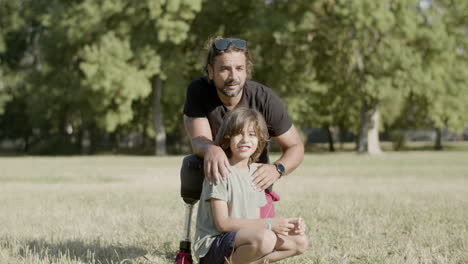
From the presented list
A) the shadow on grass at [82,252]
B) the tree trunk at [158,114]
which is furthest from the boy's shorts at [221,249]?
the tree trunk at [158,114]

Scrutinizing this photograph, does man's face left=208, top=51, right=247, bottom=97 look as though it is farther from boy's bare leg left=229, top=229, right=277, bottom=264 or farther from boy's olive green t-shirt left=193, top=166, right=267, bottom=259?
boy's bare leg left=229, top=229, right=277, bottom=264

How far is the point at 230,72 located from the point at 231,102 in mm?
281

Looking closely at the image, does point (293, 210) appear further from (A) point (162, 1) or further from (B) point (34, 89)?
(B) point (34, 89)

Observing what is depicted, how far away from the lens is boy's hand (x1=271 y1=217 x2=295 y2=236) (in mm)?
3780

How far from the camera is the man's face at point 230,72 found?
4332 millimetres

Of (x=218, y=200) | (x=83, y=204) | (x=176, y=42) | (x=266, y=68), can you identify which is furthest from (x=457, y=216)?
(x=266, y=68)

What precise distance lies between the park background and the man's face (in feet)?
5.34

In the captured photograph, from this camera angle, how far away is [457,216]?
7.53m

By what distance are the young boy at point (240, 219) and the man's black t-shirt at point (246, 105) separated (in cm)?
45

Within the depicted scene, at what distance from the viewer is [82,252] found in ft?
17.4

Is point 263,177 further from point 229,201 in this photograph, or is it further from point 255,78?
point 255,78

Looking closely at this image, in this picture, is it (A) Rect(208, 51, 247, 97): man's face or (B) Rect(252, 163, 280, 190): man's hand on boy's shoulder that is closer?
(B) Rect(252, 163, 280, 190): man's hand on boy's shoulder

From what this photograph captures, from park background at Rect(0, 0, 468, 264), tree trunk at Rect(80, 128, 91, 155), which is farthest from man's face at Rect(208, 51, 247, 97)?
tree trunk at Rect(80, 128, 91, 155)

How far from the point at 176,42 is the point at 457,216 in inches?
1019
